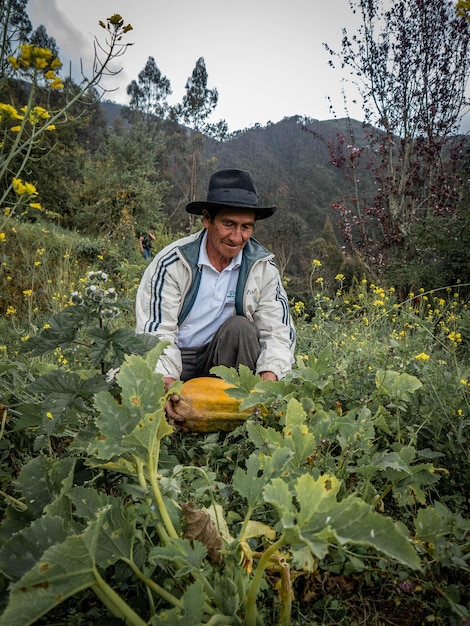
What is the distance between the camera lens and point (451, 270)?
199 inches

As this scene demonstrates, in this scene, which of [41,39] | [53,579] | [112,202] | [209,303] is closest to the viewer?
[53,579]

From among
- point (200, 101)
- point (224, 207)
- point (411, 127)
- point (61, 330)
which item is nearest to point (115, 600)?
point (61, 330)

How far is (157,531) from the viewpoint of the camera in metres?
1.04

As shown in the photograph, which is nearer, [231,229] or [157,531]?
[157,531]

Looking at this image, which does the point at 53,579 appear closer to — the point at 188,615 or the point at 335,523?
the point at 188,615

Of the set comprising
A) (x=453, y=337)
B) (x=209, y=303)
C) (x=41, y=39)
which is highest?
(x=41, y=39)

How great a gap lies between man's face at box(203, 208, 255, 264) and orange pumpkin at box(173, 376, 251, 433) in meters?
0.82

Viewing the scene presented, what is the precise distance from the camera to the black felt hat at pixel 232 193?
7.43 feet

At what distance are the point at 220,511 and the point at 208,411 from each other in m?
0.94

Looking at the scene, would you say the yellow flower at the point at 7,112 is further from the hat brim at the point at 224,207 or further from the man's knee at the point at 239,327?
the man's knee at the point at 239,327

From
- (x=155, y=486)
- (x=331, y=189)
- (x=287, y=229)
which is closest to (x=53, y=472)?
(x=155, y=486)

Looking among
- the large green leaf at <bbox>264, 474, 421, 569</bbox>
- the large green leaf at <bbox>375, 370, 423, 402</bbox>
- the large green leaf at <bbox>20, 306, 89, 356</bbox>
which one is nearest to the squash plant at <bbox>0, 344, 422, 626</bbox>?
the large green leaf at <bbox>264, 474, 421, 569</bbox>

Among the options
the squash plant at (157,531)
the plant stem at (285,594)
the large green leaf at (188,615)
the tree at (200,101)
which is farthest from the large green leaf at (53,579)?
the tree at (200,101)

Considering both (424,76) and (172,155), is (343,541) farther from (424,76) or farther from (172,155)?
(172,155)
